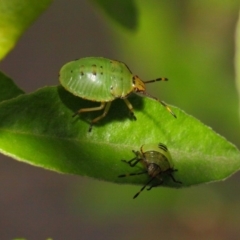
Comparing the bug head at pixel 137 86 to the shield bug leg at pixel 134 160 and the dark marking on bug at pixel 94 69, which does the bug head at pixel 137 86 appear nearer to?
the dark marking on bug at pixel 94 69

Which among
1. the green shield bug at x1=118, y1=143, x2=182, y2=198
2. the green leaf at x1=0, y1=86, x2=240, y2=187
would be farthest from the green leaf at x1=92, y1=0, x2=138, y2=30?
the green shield bug at x1=118, y1=143, x2=182, y2=198

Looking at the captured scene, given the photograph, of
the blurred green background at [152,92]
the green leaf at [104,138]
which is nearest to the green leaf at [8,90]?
the green leaf at [104,138]

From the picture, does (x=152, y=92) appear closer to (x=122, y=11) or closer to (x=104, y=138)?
(x=122, y=11)

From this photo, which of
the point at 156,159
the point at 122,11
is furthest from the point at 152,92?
the point at 156,159

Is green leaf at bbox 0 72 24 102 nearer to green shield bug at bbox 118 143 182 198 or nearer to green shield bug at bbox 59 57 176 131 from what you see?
green shield bug at bbox 59 57 176 131

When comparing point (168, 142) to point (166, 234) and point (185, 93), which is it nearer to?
point (185, 93)

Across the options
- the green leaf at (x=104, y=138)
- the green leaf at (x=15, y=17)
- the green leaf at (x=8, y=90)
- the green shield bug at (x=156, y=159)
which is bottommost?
the green shield bug at (x=156, y=159)
